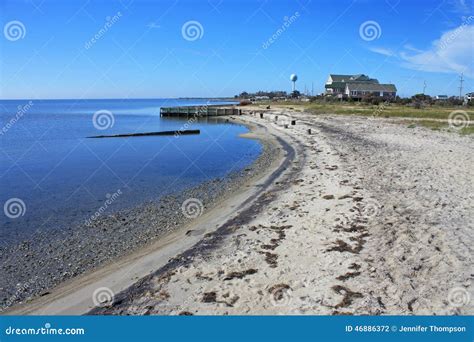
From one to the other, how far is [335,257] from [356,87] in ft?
348

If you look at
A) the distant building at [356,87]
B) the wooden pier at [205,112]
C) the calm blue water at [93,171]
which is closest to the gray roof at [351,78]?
the distant building at [356,87]

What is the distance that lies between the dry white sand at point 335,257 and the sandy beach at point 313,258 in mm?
25

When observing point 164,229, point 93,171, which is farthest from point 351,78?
point 164,229

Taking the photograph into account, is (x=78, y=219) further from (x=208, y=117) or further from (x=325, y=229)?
(x=208, y=117)

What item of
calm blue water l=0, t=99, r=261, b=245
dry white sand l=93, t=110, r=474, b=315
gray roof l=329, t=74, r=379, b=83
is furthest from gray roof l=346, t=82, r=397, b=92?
dry white sand l=93, t=110, r=474, b=315

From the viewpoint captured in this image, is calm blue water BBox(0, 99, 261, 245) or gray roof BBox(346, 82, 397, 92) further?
gray roof BBox(346, 82, 397, 92)

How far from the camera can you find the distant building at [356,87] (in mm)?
104812

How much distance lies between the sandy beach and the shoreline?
3.3 inches

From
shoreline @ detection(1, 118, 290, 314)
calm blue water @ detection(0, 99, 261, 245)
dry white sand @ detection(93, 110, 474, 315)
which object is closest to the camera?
dry white sand @ detection(93, 110, 474, 315)

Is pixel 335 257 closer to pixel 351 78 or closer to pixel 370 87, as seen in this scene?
pixel 370 87

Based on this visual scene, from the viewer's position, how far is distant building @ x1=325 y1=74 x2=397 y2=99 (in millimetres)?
104812

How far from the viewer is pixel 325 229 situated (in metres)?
9.64

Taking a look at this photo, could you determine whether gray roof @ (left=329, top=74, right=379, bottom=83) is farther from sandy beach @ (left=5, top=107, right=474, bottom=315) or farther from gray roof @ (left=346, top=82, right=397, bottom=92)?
sandy beach @ (left=5, top=107, right=474, bottom=315)

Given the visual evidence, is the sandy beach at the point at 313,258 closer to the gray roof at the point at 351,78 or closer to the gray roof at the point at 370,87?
the gray roof at the point at 370,87
